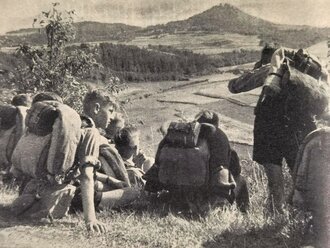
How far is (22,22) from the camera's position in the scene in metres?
4.14

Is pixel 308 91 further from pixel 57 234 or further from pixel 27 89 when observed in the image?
pixel 27 89

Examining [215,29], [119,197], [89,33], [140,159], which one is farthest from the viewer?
[89,33]

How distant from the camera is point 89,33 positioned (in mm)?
4395

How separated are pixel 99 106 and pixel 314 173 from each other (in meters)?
1.42

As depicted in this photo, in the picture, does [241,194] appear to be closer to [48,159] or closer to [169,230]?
[169,230]

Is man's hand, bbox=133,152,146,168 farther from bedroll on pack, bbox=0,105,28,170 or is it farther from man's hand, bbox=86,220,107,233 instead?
man's hand, bbox=86,220,107,233

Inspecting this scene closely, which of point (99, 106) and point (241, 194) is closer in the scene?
point (241, 194)

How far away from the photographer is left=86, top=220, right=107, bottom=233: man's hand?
270 centimetres

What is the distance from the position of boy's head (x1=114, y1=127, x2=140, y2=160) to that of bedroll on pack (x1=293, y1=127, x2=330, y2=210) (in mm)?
1213

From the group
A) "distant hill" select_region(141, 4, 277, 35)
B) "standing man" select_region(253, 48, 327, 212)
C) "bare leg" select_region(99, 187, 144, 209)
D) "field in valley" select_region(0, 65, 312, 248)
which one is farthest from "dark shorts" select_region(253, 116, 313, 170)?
"distant hill" select_region(141, 4, 277, 35)

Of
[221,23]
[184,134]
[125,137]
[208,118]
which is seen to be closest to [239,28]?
[221,23]

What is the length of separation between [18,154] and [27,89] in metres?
1.63

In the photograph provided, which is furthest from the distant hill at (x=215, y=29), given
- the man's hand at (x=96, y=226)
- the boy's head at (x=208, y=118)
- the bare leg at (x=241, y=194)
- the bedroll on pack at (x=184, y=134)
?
the man's hand at (x=96, y=226)

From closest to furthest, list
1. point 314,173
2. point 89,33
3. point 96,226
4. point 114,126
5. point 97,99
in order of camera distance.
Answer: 1. point 314,173
2. point 96,226
3. point 97,99
4. point 114,126
5. point 89,33
